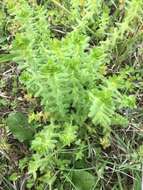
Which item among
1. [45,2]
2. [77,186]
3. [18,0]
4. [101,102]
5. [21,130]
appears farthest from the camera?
[45,2]

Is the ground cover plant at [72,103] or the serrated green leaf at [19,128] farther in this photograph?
the serrated green leaf at [19,128]

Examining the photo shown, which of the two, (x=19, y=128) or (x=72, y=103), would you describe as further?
(x=19, y=128)

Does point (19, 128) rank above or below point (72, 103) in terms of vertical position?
below

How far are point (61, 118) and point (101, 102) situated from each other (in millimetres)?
301

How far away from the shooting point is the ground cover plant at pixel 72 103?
5.32 ft

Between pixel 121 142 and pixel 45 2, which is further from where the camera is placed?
pixel 45 2

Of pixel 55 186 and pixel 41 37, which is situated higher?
pixel 41 37

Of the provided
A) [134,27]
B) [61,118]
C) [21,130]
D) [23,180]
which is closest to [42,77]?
[61,118]

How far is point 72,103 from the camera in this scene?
68.6 inches

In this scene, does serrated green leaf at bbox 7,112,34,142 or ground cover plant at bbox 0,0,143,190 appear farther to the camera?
serrated green leaf at bbox 7,112,34,142

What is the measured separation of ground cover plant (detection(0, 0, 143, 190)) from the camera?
5.32 feet

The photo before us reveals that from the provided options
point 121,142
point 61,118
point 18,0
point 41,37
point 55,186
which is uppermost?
point 18,0

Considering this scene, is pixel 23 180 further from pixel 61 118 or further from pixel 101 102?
pixel 101 102

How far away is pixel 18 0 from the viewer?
200 cm
